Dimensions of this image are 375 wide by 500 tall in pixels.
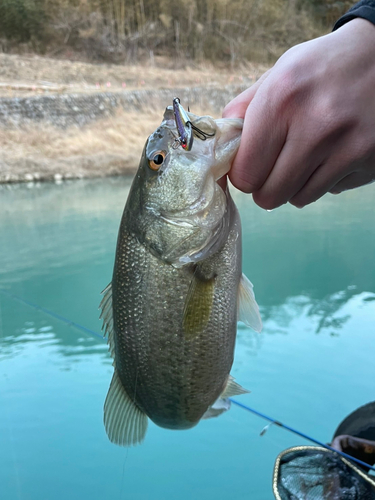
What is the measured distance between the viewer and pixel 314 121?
80 centimetres

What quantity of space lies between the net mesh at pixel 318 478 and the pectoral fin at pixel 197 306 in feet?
3.59

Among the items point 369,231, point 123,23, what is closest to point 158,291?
point 369,231

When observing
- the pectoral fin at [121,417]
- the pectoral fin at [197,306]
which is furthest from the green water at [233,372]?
the pectoral fin at [197,306]

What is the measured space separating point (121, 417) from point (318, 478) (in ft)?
3.82

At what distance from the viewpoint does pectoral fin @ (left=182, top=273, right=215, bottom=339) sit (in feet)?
3.35

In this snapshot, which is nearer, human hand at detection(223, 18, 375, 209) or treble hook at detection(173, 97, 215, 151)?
human hand at detection(223, 18, 375, 209)

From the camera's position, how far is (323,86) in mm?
772

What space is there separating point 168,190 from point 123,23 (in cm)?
2767

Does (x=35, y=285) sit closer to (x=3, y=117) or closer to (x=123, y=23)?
(x=3, y=117)

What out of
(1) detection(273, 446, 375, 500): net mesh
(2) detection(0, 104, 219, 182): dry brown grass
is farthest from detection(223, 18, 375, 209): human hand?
(2) detection(0, 104, 219, 182): dry brown grass

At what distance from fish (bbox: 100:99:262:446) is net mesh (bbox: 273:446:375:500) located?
A: 36.9 inches

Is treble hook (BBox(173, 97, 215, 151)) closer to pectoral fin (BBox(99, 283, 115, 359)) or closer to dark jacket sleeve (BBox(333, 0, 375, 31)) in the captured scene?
dark jacket sleeve (BBox(333, 0, 375, 31))

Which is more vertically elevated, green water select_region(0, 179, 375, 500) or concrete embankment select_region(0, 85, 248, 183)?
concrete embankment select_region(0, 85, 248, 183)

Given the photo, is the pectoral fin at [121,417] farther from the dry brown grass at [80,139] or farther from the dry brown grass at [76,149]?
the dry brown grass at [80,139]
